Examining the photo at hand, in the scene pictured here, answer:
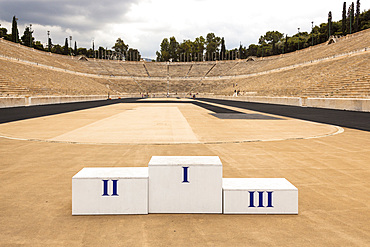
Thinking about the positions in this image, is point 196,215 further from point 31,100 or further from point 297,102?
point 31,100

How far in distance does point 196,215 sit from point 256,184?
1.08 metres

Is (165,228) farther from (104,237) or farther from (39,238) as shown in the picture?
(39,238)

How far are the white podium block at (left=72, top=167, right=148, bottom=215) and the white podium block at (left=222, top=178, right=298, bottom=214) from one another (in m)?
1.31

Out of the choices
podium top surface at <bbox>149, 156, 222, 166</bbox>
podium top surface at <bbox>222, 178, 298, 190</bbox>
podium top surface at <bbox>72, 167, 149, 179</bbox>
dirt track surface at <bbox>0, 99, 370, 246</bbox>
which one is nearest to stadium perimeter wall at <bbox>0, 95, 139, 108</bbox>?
dirt track surface at <bbox>0, 99, 370, 246</bbox>

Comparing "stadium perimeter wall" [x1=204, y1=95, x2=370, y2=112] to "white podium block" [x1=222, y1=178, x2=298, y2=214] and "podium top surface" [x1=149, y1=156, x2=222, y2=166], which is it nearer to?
"white podium block" [x1=222, y1=178, x2=298, y2=214]

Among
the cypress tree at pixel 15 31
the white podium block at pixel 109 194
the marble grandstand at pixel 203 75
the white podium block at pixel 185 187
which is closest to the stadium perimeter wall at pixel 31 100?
the marble grandstand at pixel 203 75

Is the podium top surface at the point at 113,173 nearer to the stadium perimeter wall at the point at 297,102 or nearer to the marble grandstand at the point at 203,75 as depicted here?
the stadium perimeter wall at the point at 297,102

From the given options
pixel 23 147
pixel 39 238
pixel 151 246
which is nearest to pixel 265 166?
pixel 151 246

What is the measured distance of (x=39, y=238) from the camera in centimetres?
368

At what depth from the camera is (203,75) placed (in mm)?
116750

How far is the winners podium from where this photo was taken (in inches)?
175

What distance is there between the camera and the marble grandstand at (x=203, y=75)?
1708 inches

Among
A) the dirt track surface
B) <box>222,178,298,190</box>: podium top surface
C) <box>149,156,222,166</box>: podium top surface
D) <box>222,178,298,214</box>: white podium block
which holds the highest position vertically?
<box>149,156,222,166</box>: podium top surface

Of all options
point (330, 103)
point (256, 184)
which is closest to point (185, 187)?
point (256, 184)
